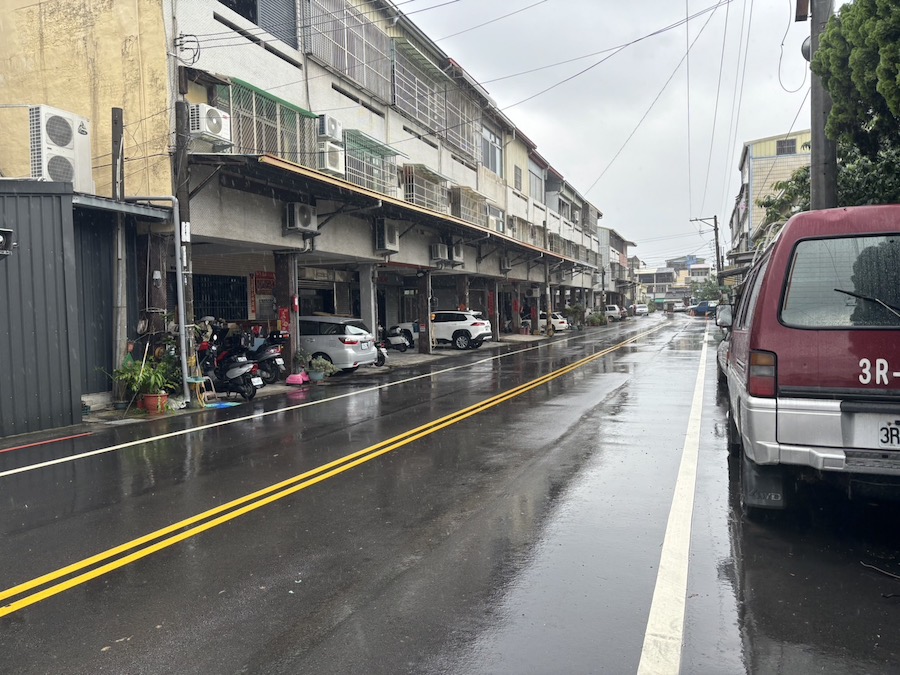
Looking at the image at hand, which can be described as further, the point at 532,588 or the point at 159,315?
the point at 159,315

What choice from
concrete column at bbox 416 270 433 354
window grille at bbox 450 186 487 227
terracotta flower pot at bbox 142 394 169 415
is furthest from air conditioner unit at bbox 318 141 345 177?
window grille at bbox 450 186 487 227

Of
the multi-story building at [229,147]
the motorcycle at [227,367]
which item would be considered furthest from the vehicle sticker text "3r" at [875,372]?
the motorcycle at [227,367]

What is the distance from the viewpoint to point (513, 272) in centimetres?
3888

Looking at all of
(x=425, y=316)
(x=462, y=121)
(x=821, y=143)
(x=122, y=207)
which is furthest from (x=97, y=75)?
(x=462, y=121)

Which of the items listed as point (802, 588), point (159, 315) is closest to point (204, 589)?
point (802, 588)

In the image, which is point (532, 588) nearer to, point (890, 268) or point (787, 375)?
point (787, 375)

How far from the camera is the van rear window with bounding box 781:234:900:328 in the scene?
178 inches

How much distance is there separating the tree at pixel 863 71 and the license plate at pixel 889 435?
4.28m

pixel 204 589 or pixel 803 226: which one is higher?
pixel 803 226

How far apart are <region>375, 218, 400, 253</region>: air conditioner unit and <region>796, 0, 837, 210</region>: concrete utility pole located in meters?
13.9

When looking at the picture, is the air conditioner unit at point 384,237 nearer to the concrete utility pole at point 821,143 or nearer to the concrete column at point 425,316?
the concrete column at point 425,316

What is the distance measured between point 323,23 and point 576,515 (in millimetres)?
17579

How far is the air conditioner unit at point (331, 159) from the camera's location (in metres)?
17.3

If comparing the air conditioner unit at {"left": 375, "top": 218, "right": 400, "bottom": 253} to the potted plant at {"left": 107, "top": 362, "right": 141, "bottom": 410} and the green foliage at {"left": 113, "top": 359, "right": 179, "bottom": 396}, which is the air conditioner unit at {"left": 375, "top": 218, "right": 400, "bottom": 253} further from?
the potted plant at {"left": 107, "top": 362, "right": 141, "bottom": 410}
